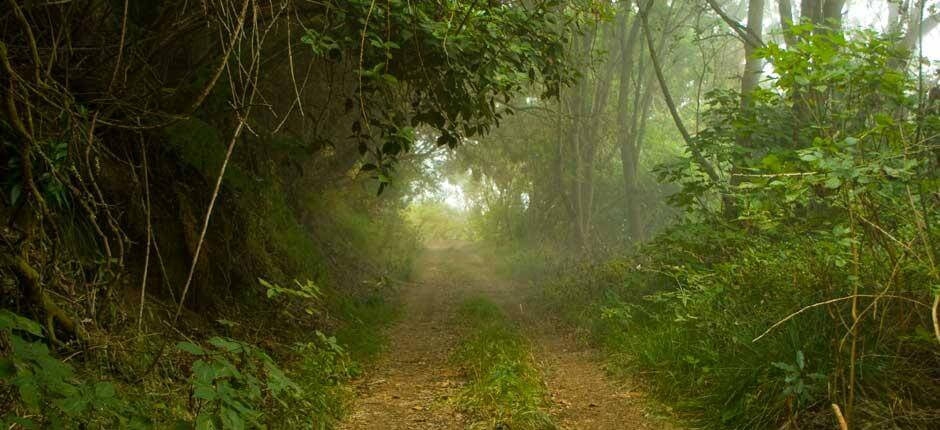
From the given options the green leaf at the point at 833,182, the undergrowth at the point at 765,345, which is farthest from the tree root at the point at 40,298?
the green leaf at the point at 833,182

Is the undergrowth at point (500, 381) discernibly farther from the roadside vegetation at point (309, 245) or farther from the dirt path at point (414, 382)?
the dirt path at point (414, 382)

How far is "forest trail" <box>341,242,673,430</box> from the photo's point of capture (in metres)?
4.42

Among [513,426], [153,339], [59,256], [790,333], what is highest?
[59,256]

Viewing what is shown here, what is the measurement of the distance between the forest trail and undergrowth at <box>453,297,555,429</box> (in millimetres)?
148

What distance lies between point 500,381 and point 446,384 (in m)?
0.75

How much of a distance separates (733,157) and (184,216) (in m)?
5.88

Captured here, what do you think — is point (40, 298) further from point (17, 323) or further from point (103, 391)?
point (103, 391)

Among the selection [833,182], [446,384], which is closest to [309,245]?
[446,384]

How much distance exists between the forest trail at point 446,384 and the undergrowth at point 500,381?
15 centimetres

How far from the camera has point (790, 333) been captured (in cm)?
400

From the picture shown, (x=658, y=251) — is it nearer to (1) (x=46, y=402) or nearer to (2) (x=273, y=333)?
(2) (x=273, y=333)

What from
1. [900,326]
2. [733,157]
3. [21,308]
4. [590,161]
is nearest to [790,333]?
[900,326]

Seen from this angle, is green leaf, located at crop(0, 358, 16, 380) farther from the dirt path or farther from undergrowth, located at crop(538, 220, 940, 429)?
undergrowth, located at crop(538, 220, 940, 429)

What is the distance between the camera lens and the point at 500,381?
4.76m
